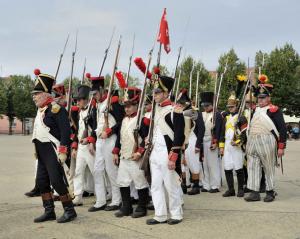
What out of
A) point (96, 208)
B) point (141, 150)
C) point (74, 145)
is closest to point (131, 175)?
point (141, 150)

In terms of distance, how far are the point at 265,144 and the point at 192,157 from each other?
5.79 ft

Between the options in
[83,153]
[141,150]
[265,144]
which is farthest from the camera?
[265,144]

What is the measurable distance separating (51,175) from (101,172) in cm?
108

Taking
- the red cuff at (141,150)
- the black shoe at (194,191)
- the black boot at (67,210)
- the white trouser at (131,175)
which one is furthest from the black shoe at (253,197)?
the black boot at (67,210)

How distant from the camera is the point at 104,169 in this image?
23.3 feet

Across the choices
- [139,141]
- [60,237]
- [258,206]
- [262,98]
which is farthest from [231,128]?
[60,237]

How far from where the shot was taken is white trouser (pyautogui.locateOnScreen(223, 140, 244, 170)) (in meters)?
8.32

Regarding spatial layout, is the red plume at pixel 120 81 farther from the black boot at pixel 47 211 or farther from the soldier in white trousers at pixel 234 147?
the soldier in white trousers at pixel 234 147

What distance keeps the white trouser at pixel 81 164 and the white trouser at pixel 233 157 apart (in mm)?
2740

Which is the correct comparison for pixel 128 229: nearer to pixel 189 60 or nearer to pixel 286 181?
pixel 286 181

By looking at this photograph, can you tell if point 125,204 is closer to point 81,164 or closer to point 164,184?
point 164,184

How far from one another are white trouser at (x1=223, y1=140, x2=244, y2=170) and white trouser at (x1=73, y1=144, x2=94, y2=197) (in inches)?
108

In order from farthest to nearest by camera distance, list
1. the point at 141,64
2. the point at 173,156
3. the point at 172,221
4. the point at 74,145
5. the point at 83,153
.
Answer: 1. the point at 74,145
2. the point at 83,153
3. the point at 141,64
4. the point at 172,221
5. the point at 173,156

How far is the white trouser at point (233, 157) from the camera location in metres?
8.32
